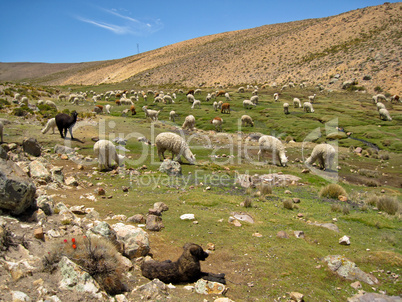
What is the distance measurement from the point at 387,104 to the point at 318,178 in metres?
30.2

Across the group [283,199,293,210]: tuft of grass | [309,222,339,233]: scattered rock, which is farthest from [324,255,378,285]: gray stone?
[283,199,293,210]: tuft of grass

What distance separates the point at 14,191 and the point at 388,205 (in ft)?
39.1

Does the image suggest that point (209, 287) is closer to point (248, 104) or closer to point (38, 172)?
point (38, 172)

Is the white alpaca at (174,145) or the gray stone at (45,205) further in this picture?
the white alpaca at (174,145)

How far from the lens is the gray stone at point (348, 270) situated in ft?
20.5

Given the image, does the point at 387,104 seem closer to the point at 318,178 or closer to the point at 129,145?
the point at 318,178

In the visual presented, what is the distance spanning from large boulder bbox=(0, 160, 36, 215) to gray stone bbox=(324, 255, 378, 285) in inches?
281

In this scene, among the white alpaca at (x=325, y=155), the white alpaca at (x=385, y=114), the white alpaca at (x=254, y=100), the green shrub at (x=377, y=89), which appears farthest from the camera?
the green shrub at (x=377, y=89)

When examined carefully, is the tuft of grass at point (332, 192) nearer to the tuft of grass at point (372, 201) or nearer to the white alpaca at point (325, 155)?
the tuft of grass at point (372, 201)

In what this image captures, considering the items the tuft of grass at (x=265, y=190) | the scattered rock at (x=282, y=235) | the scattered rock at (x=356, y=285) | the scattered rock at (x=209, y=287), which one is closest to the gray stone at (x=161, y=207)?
the scattered rock at (x=282, y=235)

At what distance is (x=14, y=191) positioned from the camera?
562cm

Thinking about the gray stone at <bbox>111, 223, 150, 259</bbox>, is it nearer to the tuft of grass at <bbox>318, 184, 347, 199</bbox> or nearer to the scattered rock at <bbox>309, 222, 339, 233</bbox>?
the scattered rock at <bbox>309, 222, 339, 233</bbox>

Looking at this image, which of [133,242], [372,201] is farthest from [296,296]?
[372,201]

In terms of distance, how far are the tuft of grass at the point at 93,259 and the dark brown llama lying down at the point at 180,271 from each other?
663 millimetres
